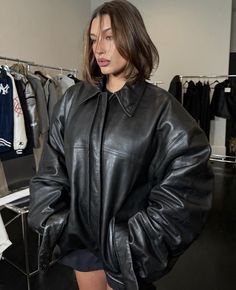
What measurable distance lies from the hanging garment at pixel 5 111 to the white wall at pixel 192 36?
286 cm

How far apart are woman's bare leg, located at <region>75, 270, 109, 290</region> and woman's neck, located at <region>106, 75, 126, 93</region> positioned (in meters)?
0.61

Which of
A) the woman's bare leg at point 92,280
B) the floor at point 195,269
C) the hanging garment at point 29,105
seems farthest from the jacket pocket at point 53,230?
the hanging garment at point 29,105

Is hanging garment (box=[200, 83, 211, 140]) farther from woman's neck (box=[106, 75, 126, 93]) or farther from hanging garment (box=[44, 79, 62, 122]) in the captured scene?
woman's neck (box=[106, 75, 126, 93])

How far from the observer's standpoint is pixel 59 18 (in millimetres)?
3377

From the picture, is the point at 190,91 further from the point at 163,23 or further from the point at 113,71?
the point at 113,71

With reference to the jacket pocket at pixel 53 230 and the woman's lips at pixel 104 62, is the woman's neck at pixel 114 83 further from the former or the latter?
the jacket pocket at pixel 53 230

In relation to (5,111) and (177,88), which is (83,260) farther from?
(177,88)

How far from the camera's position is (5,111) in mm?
2049

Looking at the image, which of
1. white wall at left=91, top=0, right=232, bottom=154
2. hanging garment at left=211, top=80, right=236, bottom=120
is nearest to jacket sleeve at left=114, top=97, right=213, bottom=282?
hanging garment at left=211, top=80, right=236, bottom=120

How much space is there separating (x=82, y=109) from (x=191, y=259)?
4.85ft

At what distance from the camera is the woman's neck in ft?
2.69

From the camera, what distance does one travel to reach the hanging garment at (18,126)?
2086 mm

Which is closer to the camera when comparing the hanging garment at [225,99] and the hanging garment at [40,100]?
the hanging garment at [40,100]

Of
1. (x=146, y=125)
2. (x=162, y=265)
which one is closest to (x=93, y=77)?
(x=146, y=125)
